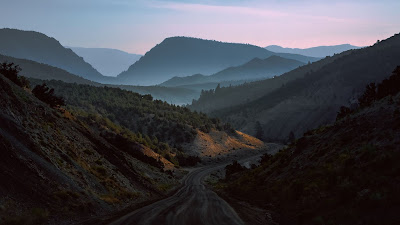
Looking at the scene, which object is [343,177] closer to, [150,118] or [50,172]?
[50,172]

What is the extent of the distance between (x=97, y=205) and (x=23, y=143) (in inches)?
206

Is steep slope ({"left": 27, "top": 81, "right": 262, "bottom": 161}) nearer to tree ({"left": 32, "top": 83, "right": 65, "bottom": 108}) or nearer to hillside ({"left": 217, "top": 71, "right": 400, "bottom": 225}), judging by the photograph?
tree ({"left": 32, "top": 83, "right": 65, "bottom": 108})

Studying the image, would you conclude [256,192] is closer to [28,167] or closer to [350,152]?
[350,152]

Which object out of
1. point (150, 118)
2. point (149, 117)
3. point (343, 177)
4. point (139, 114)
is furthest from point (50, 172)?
point (139, 114)

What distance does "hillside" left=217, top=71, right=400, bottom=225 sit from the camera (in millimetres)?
12914

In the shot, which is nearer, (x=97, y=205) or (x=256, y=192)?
(x=97, y=205)

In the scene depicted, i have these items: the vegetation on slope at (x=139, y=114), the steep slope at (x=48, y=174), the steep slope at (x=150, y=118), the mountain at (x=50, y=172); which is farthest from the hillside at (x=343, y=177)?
the vegetation on slope at (x=139, y=114)

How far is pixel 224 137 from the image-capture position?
144750 millimetres

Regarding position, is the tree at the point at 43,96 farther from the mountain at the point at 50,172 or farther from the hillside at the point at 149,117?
the hillside at the point at 149,117

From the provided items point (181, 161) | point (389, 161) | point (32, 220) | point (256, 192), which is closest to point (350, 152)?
point (389, 161)

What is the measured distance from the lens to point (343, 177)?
57.0 ft

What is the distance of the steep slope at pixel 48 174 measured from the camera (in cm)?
1481

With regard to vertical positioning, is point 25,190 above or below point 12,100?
below

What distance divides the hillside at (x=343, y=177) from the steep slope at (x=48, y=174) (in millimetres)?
9608
